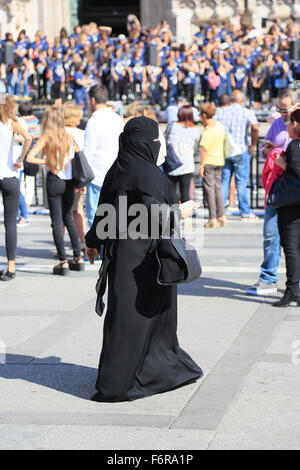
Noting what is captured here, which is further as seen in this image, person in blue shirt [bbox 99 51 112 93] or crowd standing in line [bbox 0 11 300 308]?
person in blue shirt [bbox 99 51 112 93]

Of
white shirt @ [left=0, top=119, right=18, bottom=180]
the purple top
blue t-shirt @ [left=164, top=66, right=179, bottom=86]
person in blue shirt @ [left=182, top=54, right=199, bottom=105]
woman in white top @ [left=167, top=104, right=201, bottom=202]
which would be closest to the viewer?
the purple top

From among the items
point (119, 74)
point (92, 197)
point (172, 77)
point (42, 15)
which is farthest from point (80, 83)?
point (42, 15)

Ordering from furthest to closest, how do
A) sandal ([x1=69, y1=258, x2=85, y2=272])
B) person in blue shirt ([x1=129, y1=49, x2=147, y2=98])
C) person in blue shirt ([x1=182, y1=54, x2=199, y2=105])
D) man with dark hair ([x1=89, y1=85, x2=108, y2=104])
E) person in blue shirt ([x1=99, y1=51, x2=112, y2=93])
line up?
person in blue shirt ([x1=99, y1=51, x2=112, y2=93]) → person in blue shirt ([x1=129, y1=49, x2=147, y2=98]) → person in blue shirt ([x1=182, y1=54, x2=199, y2=105]) → sandal ([x1=69, y1=258, x2=85, y2=272]) → man with dark hair ([x1=89, y1=85, x2=108, y2=104])

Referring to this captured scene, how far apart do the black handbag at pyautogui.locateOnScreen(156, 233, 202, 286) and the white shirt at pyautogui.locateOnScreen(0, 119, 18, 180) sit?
420 cm

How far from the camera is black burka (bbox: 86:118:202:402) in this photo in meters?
5.55

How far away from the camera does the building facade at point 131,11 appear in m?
37.7

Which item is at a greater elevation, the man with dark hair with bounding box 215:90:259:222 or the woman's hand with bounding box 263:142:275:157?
the woman's hand with bounding box 263:142:275:157

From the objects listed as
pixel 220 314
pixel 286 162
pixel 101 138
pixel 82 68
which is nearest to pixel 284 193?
pixel 286 162

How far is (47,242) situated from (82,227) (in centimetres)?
152

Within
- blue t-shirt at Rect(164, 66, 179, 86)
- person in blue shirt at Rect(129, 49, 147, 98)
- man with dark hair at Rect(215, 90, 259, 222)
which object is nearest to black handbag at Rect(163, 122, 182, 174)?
man with dark hair at Rect(215, 90, 259, 222)

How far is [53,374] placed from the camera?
629 cm

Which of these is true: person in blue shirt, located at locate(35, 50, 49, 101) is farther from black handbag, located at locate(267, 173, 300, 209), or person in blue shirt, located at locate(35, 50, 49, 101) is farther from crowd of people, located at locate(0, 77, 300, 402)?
black handbag, located at locate(267, 173, 300, 209)

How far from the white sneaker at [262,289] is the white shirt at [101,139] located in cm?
206

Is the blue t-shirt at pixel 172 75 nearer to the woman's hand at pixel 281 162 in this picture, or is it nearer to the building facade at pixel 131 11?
the building facade at pixel 131 11
